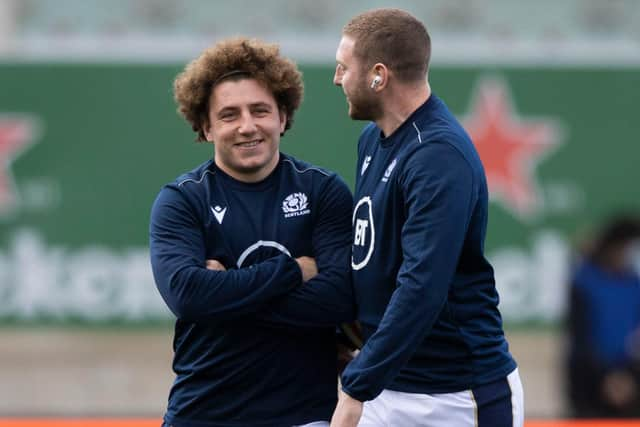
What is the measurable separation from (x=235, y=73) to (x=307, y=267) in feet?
1.92

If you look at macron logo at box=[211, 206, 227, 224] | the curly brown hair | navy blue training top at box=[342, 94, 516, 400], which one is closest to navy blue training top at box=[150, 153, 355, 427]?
macron logo at box=[211, 206, 227, 224]

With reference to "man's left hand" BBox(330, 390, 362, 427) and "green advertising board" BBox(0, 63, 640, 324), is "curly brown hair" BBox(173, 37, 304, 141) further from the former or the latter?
"green advertising board" BBox(0, 63, 640, 324)

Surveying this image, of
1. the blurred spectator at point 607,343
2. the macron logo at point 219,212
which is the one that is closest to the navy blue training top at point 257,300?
the macron logo at point 219,212

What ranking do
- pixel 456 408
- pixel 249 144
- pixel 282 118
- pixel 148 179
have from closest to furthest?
pixel 456 408 → pixel 249 144 → pixel 282 118 → pixel 148 179

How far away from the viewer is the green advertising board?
7.68m

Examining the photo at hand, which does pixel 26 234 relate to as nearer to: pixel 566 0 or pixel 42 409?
pixel 42 409

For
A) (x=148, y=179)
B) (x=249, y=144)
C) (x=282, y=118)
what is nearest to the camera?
(x=249, y=144)

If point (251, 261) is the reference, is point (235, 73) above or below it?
above

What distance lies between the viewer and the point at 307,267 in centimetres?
328

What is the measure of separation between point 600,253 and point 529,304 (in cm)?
58

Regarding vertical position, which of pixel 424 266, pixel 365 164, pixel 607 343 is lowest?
pixel 607 343

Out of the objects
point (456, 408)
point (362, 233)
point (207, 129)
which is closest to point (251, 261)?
point (362, 233)

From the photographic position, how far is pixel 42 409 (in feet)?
26.3

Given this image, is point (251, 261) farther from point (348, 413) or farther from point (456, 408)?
point (456, 408)
